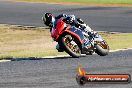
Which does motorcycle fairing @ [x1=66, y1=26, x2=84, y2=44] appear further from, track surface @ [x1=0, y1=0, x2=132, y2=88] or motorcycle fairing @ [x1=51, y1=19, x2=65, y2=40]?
track surface @ [x1=0, y1=0, x2=132, y2=88]

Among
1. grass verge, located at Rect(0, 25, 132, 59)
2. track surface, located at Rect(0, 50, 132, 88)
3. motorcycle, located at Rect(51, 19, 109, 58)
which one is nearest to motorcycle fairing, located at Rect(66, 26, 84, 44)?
motorcycle, located at Rect(51, 19, 109, 58)

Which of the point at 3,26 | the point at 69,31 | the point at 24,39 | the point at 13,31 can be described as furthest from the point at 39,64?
the point at 3,26

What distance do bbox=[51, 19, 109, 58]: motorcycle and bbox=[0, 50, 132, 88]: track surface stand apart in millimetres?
350

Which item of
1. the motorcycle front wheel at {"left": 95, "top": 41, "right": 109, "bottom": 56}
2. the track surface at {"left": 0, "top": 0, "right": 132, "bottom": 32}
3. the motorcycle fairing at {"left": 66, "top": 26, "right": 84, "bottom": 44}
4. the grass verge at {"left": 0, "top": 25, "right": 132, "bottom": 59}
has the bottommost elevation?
the track surface at {"left": 0, "top": 0, "right": 132, "bottom": 32}

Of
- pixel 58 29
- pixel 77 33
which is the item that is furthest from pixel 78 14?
pixel 58 29

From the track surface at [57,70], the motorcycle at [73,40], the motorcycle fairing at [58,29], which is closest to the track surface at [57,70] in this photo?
the track surface at [57,70]

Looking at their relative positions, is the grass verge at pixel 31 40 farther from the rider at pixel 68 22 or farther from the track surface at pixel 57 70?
the track surface at pixel 57 70

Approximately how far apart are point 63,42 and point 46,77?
12.9 ft

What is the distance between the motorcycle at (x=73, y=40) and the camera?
15.9m

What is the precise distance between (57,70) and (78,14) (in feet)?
86.2

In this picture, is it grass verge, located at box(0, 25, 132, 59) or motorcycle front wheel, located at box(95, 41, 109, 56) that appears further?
grass verge, located at box(0, 25, 132, 59)

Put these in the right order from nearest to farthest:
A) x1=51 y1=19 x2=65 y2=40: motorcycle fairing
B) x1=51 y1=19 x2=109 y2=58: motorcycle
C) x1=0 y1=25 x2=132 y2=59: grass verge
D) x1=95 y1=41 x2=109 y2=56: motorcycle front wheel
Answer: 1. x1=51 y1=19 x2=109 y2=58: motorcycle
2. x1=51 y1=19 x2=65 y2=40: motorcycle fairing
3. x1=95 y1=41 x2=109 y2=56: motorcycle front wheel
4. x1=0 y1=25 x2=132 y2=59: grass verge

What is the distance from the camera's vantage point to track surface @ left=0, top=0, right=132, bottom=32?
32.7 meters

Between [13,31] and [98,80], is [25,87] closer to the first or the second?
[98,80]
